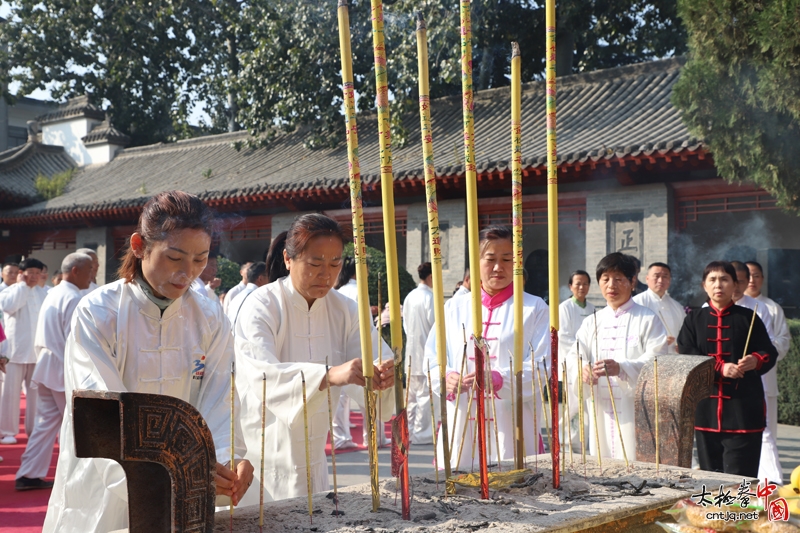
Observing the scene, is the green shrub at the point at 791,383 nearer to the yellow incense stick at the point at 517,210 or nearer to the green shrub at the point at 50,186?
the yellow incense stick at the point at 517,210

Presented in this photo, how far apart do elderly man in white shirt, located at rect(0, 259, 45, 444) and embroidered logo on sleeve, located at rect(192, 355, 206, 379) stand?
5.48 metres

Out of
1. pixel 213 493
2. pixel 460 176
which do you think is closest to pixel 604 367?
pixel 213 493

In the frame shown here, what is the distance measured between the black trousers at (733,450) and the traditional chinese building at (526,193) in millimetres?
4574

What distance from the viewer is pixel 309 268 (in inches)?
114

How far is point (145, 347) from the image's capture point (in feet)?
7.47

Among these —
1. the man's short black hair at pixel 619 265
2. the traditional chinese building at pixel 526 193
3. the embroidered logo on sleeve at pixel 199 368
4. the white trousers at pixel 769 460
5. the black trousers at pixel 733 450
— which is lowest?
the white trousers at pixel 769 460

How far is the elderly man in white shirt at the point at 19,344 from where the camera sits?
7.50m

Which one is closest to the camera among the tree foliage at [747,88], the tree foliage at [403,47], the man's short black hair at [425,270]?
the tree foliage at [747,88]

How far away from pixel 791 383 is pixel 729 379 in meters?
4.18

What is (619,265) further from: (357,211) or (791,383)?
(791,383)

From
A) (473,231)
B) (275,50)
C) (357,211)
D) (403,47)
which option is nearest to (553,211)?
(473,231)

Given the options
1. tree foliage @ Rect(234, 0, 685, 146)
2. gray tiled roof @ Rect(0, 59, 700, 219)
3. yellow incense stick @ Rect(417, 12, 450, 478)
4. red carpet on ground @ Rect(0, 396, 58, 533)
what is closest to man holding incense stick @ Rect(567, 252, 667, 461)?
yellow incense stick @ Rect(417, 12, 450, 478)

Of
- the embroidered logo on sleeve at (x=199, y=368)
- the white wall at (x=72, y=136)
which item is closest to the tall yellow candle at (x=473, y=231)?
the embroidered logo on sleeve at (x=199, y=368)

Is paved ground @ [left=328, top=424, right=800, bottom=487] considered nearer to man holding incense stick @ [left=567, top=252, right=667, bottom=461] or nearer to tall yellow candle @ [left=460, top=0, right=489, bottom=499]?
man holding incense stick @ [left=567, top=252, right=667, bottom=461]
